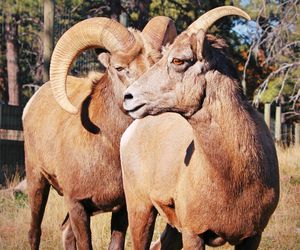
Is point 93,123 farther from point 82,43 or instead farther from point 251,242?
point 251,242

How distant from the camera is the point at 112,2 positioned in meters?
16.4

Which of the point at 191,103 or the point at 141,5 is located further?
the point at 141,5

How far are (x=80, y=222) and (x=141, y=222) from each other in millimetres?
985

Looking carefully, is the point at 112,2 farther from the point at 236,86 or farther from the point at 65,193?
the point at 236,86

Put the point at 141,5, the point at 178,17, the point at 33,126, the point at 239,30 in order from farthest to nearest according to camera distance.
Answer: the point at 239,30 → the point at 178,17 → the point at 141,5 → the point at 33,126

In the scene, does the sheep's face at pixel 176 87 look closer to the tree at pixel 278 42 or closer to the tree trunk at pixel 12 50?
the tree at pixel 278 42

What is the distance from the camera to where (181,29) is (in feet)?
68.5

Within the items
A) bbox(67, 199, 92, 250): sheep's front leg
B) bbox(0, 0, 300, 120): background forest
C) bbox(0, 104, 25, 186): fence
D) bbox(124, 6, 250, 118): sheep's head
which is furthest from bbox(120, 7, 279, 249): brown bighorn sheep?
bbox(0, 104, 25, 186): fence

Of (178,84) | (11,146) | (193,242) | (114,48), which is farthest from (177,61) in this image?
(11,146)

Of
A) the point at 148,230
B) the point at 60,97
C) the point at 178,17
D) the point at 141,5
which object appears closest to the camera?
the point at 148,230

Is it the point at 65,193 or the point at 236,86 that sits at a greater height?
the point at 236,86

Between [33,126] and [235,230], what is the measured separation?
148 inches

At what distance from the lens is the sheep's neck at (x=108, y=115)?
6738 mm

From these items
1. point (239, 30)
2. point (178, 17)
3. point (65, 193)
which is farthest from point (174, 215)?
point (239, 30)
